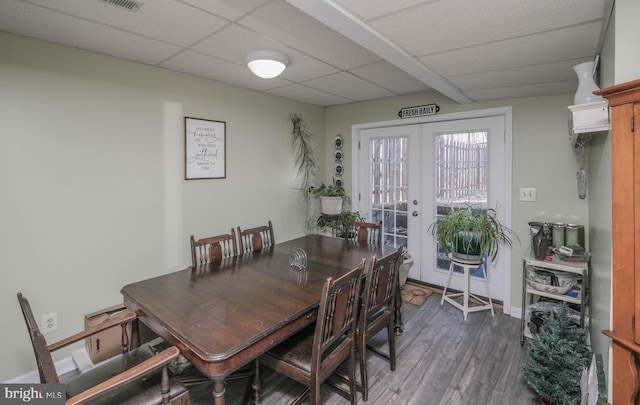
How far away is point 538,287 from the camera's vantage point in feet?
8.48

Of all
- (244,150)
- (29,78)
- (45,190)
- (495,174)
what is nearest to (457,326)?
(495,174)

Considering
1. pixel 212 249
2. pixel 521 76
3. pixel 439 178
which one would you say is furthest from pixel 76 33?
pixel 439 178

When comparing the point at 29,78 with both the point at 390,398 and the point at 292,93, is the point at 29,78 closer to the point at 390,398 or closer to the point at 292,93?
the point at 292,93

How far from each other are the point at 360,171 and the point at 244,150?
1.61m

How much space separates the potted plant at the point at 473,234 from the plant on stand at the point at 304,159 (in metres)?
1.73

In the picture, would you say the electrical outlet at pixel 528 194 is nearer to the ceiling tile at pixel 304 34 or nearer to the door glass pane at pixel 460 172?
the door glass pane at pixel 460 172

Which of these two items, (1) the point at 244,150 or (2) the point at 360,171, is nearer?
(1) the point at 244,150

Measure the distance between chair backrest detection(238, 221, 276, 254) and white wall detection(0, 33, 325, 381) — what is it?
1.48ft

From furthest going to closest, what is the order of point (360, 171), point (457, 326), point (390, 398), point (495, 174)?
point (360, 171) → point (495, 174) → point (457, 326) → point (390, 398)

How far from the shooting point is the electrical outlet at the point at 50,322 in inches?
87.3

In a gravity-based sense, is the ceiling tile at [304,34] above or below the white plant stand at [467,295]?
above

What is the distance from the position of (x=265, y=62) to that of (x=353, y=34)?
2.67ft

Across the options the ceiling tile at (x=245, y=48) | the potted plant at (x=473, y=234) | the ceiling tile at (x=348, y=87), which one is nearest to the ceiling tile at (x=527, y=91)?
the ceiling tile at (x=348, y=87)

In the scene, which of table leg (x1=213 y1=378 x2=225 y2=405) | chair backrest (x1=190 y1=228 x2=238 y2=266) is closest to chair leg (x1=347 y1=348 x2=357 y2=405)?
table leg (x1=213 y1=378 x2=225 y2=405)
